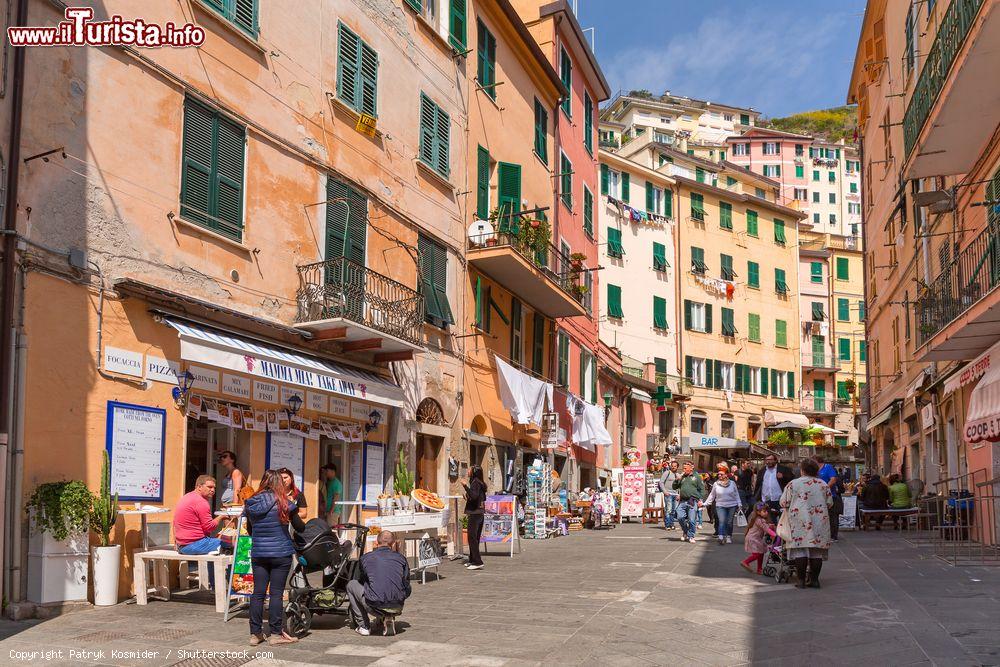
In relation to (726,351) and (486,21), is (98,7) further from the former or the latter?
(726,351)

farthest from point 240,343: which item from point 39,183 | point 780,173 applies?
point 780,173

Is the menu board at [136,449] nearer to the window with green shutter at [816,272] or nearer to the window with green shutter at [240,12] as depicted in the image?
the window with green shutter at [240,12]

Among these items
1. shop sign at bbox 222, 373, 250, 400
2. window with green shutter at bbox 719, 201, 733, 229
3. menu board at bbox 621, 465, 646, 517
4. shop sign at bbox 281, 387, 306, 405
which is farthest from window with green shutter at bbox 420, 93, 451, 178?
window with green shutter at bbox 719, 201, 733, 229

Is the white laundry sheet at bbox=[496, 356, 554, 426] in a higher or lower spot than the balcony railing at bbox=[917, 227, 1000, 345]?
lower

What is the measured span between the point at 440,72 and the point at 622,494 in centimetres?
1360

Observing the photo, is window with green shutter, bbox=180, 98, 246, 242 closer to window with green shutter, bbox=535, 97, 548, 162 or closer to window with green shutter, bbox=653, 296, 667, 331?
window with green shutter, bbox=535, 97, 548, 162

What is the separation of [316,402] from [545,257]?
9794mm

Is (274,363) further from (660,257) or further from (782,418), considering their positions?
(782,418)

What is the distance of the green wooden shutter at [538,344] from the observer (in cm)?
2519

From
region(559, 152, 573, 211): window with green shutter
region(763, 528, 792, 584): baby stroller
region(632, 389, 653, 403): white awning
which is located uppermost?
region(559, 152, 573, 211): window with green shutter

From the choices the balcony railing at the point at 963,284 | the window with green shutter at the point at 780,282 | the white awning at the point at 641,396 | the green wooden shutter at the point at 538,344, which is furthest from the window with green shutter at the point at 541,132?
the window with green shutter at the point at 780,282

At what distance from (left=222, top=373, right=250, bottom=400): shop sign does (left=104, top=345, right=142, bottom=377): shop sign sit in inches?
60.0

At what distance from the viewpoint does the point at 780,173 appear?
100812 mm

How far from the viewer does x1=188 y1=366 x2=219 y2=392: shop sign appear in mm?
12344
